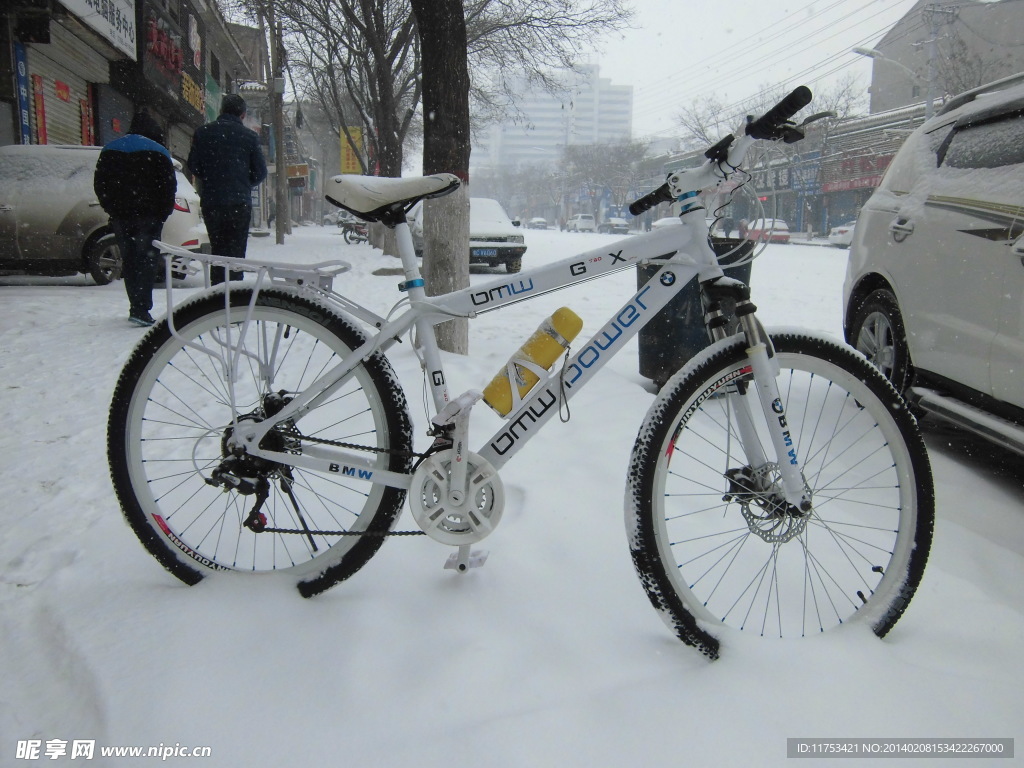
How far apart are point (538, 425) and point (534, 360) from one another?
0.65 feet

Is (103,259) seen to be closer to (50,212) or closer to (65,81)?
(50,212)

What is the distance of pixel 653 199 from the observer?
2018 mm

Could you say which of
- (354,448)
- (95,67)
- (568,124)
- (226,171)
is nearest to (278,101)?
(95,67)

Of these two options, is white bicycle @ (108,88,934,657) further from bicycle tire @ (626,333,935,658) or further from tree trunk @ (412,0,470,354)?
tree trunk @ (412,0,470,354)

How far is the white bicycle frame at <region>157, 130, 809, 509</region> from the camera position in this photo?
1914 millimetres

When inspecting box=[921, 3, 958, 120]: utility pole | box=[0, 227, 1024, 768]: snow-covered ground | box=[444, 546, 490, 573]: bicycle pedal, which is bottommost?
box=[0, 227, 1024, 768]: snow-covered ground

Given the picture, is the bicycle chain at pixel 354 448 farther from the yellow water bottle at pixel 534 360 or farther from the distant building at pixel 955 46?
the distant building at pixel 955 46

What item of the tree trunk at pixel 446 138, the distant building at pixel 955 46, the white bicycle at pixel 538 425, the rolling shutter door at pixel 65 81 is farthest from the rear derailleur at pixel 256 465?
the distant building at pixel 955 46

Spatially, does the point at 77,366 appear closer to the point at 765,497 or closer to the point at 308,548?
the point at 308,548

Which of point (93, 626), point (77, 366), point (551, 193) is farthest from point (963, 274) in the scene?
point (551, 193)

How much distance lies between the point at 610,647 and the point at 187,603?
1.30m

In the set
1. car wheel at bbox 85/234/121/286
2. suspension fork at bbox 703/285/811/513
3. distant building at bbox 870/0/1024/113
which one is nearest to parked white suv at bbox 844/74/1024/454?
suspension fork at bbox 703/285/811/513

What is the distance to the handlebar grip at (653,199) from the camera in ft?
6.46

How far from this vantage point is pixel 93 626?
6.67 ft
